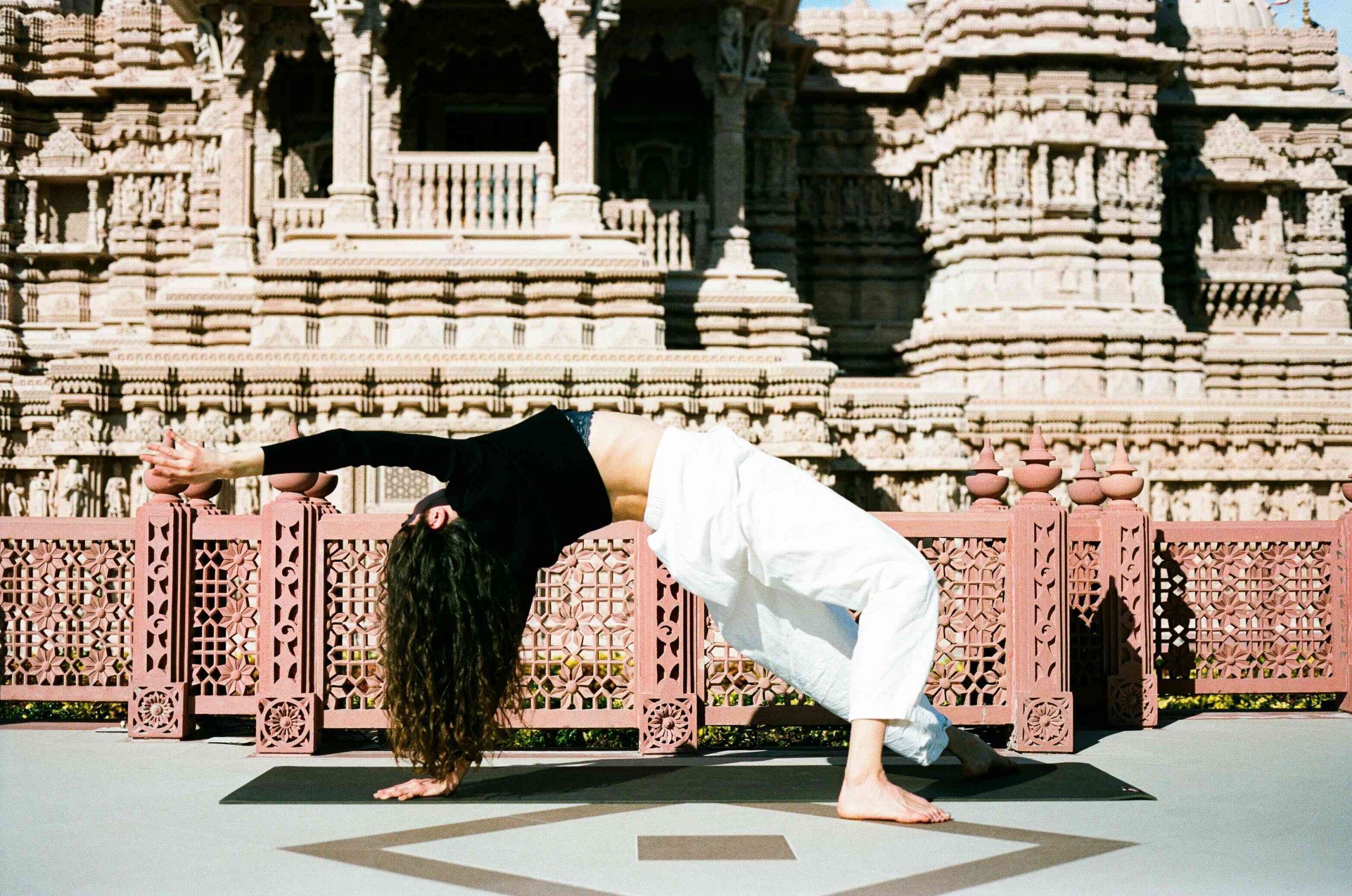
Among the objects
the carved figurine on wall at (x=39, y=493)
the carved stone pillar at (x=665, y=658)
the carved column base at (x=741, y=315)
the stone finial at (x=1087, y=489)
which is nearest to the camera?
the carved stone pillar at (x=665, y=658)

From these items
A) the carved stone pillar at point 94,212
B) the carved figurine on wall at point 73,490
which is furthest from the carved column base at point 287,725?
the carved stone pillar at point 94,212

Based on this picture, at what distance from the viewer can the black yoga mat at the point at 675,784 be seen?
543cm

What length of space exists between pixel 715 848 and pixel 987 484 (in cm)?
339

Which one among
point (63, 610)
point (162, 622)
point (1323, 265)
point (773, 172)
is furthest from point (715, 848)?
point (1323, 265)

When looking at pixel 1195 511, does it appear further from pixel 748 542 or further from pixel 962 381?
pixel 748 542

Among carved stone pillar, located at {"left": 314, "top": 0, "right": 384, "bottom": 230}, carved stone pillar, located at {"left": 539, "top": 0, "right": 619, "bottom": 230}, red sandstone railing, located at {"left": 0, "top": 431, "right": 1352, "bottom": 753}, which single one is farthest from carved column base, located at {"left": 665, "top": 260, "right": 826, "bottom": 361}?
red sandstone railing, located at {"left": 0, "top": 431, "right": 1352, "bottom": 753}

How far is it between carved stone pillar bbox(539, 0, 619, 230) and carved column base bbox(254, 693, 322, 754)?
963cm

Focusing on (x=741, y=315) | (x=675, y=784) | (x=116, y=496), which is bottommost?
(x=675, y=784)

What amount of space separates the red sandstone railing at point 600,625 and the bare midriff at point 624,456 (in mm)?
1497

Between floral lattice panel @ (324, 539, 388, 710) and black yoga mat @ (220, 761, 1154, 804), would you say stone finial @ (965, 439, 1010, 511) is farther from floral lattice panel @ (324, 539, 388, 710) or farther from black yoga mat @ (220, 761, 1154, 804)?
floral lattice panel @ (324, 539, 388, 710)

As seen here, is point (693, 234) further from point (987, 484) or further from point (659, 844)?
point (659, 844)

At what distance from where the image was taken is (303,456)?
489 centimetres

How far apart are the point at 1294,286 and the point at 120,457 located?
16117 millimetres

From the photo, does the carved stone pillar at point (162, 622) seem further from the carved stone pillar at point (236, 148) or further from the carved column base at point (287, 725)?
the carved stone pillar at point (236, 148)
